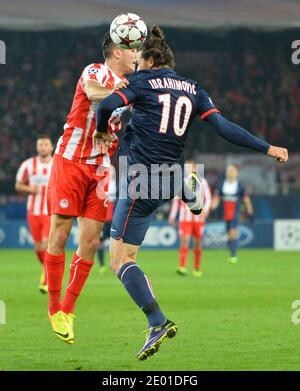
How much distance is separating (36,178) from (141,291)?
7.12m

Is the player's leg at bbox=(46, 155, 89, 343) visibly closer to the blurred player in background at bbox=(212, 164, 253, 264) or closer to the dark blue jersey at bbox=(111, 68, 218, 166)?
the dark blue jersey at bbox=(111, 68, 218, 166)

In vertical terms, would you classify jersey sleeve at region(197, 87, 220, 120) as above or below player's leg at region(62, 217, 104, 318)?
above

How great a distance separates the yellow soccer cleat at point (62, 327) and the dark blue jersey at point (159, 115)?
147 cm

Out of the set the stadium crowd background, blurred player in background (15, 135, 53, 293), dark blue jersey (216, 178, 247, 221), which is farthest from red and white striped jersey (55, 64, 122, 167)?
the stadium crowd background

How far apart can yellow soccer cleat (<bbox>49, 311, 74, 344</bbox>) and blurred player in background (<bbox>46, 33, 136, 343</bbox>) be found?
13 millimetres

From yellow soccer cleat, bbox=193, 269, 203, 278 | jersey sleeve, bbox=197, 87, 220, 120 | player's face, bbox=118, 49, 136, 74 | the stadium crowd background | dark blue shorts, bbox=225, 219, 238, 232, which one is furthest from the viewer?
the stadium crowd background

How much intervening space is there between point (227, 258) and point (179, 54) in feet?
27.7

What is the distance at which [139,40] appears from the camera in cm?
734

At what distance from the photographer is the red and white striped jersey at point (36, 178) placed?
521 inches

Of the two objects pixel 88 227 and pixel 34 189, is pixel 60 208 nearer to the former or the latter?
pixel 88 227

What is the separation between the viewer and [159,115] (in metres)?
6.61

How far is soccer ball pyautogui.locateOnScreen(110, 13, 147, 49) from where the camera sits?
23.8ft

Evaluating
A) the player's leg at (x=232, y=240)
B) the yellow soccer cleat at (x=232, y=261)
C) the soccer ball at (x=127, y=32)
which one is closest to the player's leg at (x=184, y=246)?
the yellow soccer cleat at (x=232, y=261)

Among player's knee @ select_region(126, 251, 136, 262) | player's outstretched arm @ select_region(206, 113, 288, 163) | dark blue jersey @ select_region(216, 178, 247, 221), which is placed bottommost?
dark blue jersey @ select_region(216, 178, 247, 221)
